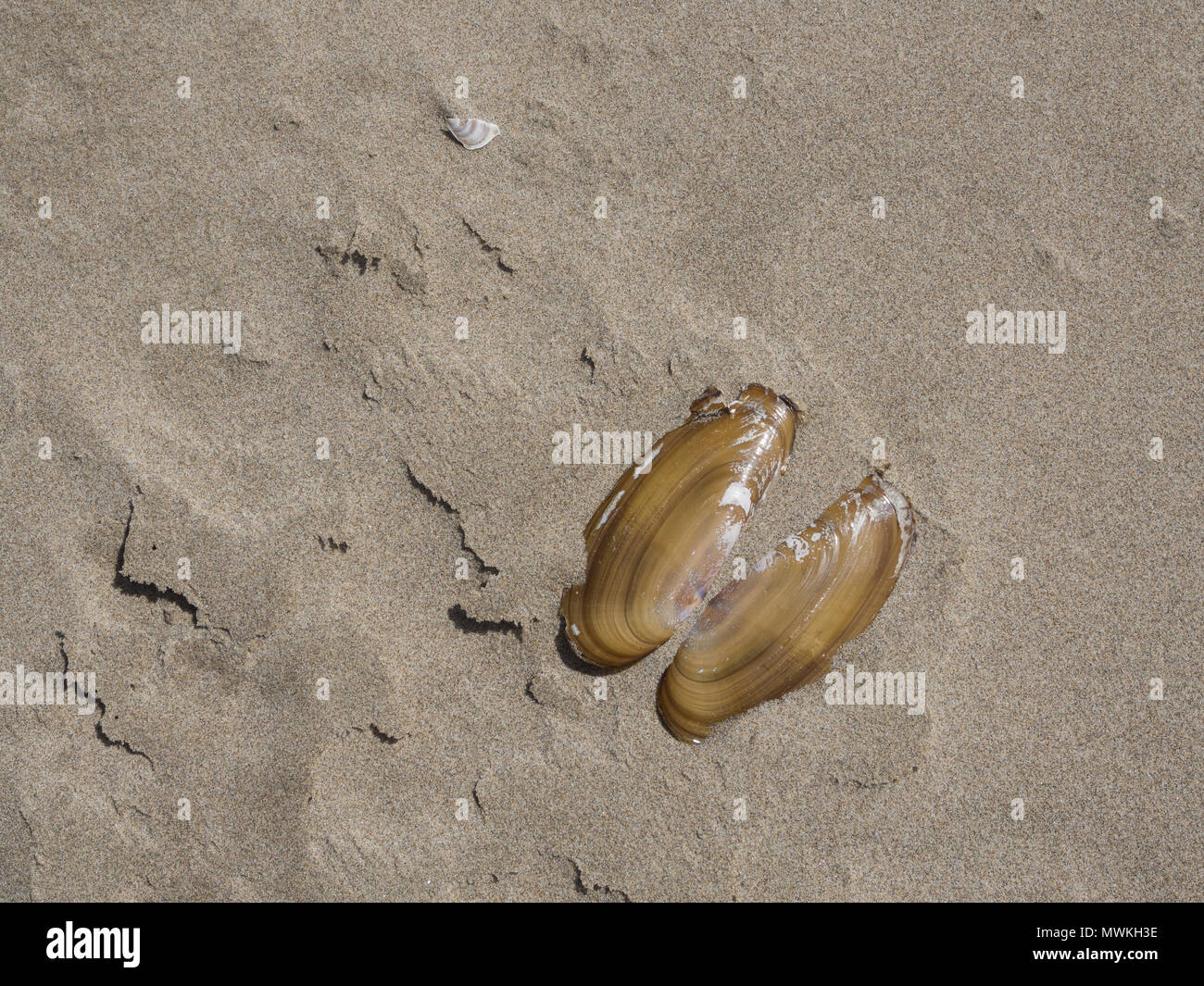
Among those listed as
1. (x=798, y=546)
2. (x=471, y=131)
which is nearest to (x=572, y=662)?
(x=798, y=546)

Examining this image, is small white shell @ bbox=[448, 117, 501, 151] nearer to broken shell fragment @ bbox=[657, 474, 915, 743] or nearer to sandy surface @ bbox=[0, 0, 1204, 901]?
sandy surface @ bbox=[0, 0, 1204, 901]

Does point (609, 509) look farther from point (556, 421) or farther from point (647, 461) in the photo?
point (556, 421)

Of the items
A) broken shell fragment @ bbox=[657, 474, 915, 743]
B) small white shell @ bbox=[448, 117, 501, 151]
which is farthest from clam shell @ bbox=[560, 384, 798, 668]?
small white shell @ bbox=[448, 117, 501, 151]

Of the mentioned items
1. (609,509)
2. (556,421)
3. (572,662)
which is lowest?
(572,662)

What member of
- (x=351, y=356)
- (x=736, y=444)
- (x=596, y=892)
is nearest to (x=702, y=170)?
(x=736, y=444)

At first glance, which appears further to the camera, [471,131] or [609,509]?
[471,131]

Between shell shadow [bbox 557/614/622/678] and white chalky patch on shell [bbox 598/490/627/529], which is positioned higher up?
white chalky patch on shell [bbox 598/490/627/529]

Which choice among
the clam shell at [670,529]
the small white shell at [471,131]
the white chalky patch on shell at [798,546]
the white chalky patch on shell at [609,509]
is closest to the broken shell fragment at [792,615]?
the white chalky patch on shell at [798,546]
